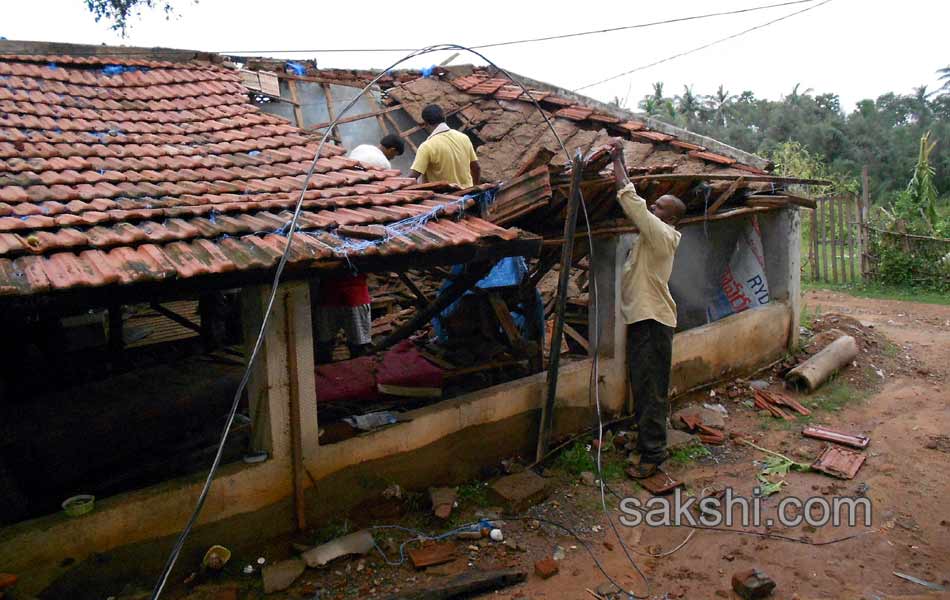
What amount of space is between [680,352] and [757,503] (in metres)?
2.28

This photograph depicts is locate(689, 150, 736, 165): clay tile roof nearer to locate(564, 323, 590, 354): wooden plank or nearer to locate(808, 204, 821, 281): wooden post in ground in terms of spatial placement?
locate(564, 323, 590, 354): wooden plank

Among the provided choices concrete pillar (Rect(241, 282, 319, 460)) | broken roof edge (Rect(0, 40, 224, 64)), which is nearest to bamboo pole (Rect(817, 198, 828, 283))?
broken roof edge (Rect(0, 40, 224, 64))

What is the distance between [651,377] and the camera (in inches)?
243

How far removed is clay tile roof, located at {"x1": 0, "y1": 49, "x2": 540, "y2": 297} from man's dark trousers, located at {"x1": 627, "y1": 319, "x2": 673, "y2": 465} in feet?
5.44

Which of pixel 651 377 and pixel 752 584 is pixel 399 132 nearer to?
pixel 651 377

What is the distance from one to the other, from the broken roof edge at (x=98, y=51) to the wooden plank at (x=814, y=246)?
44.3 ft

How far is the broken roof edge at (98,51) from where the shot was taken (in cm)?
726

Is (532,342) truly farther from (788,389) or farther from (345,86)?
(345,86)

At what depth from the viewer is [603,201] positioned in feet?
20.6

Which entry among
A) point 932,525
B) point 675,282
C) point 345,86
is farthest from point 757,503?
point 345,86

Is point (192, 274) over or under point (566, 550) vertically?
over

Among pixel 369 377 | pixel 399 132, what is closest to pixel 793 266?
pixel 399 132

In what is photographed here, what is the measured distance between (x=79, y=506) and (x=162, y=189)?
2.32 metres

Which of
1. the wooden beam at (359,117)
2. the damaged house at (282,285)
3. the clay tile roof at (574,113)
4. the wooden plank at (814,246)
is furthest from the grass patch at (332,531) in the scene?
the wooden plank at (814,246)
